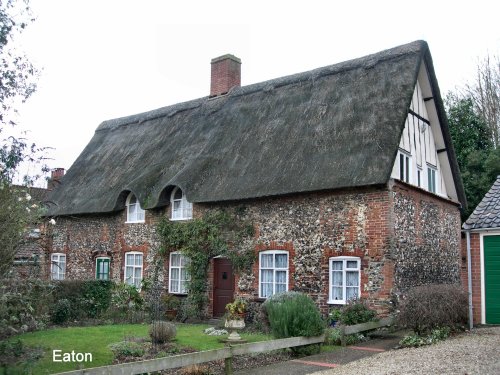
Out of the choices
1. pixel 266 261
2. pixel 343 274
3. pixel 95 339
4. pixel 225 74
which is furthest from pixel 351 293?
pixel 225 74

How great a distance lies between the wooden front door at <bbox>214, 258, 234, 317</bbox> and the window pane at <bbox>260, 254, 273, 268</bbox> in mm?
1265

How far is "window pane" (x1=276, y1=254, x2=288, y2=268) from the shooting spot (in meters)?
15.8

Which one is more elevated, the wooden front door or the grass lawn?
the wooden front door

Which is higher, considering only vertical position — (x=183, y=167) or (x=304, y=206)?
(x=183, y=167)

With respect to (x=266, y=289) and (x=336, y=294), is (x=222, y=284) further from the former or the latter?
(x=336, y=294)

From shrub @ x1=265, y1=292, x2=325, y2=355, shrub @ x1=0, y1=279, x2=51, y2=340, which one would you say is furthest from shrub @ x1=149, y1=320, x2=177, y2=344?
shrub @ x1=0, y1=279, x2=51, y2=340

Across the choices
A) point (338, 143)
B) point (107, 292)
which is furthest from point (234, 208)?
point (107, 292)

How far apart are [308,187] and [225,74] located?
9967 millimetres

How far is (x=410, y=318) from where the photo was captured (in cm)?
1183

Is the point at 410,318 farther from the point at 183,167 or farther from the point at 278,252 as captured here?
the point at 183,167

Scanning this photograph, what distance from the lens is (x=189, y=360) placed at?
8.41 m

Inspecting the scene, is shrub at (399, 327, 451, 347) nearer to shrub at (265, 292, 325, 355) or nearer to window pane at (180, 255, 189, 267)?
shrub at (265, 292, 325, 355)

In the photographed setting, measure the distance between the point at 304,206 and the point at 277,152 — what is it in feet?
7.47

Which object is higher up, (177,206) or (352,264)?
(177,206)
